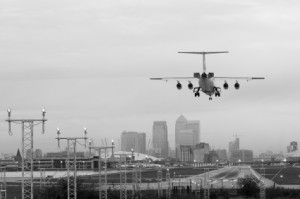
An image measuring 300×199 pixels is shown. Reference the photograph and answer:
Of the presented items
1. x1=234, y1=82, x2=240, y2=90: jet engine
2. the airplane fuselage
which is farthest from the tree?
x1=234, y1=82, x2=240, y2=90: jet engine

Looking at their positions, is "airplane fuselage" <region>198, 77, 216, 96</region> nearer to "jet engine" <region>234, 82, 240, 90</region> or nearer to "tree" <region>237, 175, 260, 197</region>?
"jet engine" <region>234, 82, 240, 90</region>

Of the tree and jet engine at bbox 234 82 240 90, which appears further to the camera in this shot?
the tree

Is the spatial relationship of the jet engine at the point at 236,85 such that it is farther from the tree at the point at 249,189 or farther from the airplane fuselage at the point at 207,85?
the tree at the point at 249,189

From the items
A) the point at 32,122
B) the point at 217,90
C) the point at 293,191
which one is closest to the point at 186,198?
the point at 293,191

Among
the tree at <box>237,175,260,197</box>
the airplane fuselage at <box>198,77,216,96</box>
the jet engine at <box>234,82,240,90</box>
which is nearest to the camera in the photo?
the jet engine at <box>234,82,240,90</box>

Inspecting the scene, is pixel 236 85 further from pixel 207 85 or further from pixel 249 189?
pixel 249 189

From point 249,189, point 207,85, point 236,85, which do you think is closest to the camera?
point 207,85

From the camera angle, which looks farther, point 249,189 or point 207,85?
point 249,189

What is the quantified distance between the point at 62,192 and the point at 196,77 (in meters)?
48.7

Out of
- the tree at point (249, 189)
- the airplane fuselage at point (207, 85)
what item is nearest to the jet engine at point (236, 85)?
the airplane fuselage at point (207, 85)

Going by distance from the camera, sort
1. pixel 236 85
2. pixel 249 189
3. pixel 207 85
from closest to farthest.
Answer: pixel 207 85
pixel 236 85
pixel 249 189

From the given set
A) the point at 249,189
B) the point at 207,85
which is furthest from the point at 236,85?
the point at 249,189

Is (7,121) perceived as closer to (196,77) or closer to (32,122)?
(32,122)

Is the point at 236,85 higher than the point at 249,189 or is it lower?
higher
